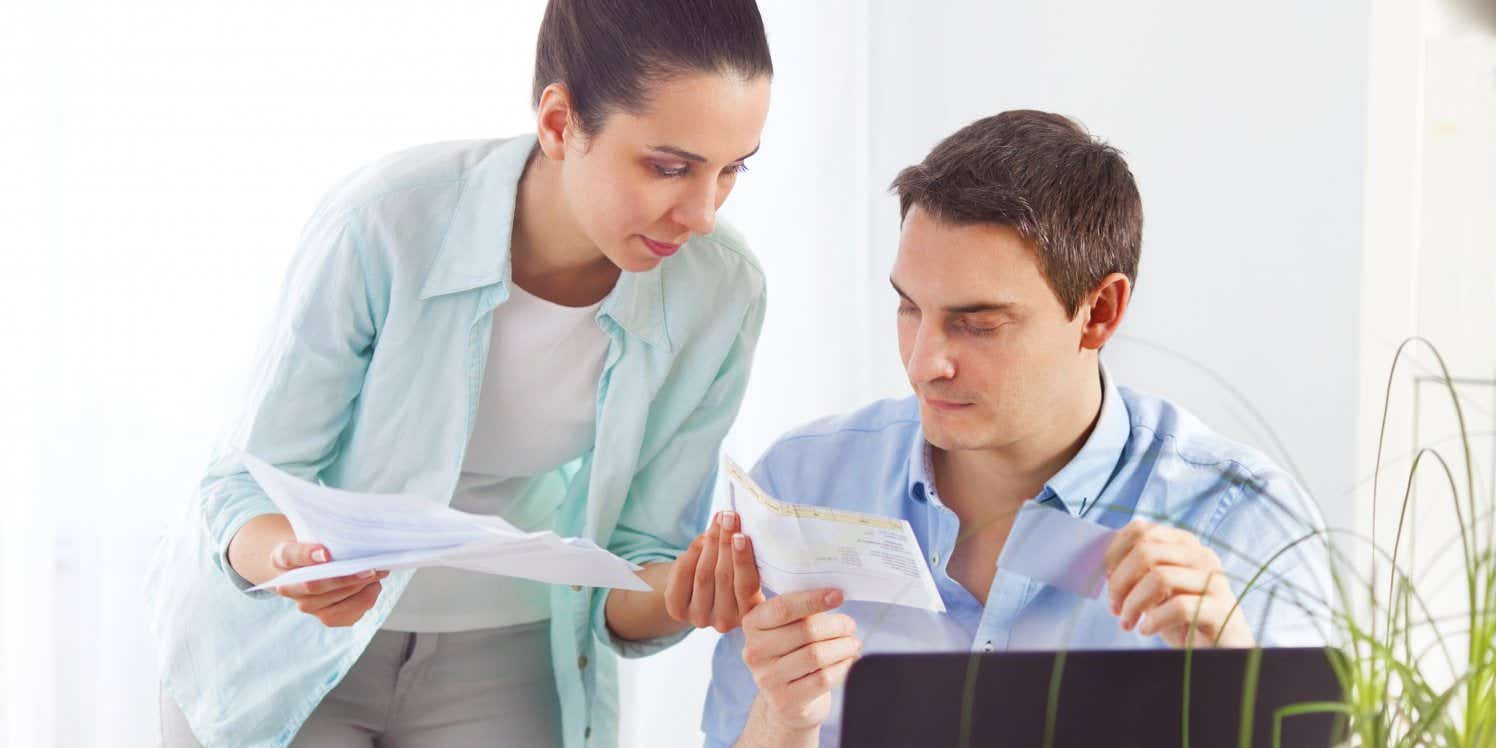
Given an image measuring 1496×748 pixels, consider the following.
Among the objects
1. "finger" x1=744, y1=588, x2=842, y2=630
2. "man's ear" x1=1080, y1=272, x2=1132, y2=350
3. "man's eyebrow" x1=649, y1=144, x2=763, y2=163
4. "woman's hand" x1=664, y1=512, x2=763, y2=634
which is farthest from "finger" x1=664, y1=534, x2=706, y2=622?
"man's ear" x1=1080, y1=272, x2=1132, y2=350

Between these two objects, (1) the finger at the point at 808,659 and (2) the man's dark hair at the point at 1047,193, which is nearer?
(1) the finger at the point at 808,659

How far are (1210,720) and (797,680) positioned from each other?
50 centimetres

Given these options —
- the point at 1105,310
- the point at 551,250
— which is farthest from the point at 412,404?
the point at 1105,310

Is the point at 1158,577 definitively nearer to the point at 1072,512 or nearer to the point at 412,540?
the point at 1072,512

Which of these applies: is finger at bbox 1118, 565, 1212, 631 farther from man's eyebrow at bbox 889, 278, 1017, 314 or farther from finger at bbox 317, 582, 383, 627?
finger at bbox 317, 582, 383, 627

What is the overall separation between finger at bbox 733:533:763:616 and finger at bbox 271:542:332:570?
384mm

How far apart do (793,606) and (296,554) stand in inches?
19.0

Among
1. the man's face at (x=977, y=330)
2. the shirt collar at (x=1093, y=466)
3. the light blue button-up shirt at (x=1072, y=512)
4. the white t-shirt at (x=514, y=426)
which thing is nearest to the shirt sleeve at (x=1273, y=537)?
the light blue button-up shirt at (x=1072, y=512)

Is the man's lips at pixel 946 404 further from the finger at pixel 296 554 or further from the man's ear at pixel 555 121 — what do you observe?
the finger at pixel 296 554

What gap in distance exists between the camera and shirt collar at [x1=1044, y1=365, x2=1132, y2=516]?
1542mm

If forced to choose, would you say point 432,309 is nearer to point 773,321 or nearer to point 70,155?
point 70,155

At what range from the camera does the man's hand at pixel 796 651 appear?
1.31 metres

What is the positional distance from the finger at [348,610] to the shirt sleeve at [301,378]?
16 centimetres

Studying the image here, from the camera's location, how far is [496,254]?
62.3 inches
